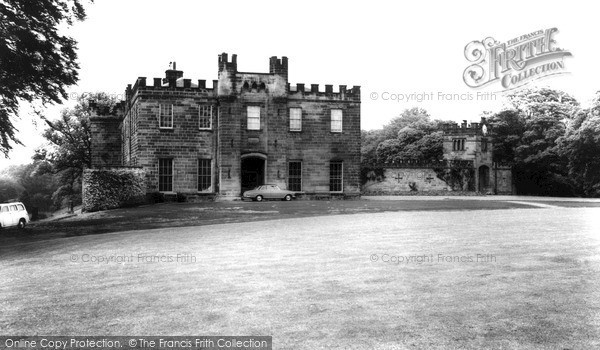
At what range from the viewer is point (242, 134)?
116ft

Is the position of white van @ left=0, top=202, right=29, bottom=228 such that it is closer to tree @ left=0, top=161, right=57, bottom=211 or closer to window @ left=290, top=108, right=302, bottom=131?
window @ left=290, top=108, right=302, bottom=131

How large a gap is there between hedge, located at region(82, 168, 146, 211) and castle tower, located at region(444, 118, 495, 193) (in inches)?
1315

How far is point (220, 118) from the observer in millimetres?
34938

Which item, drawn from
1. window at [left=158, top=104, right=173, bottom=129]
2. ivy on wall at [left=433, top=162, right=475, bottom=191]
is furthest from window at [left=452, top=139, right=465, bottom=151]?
window at [left=158, top=104, right=173, bottom=129]

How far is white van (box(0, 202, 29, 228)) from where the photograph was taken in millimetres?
24688

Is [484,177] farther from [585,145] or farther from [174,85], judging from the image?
[174,85]

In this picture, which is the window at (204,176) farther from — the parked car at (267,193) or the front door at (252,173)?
the parked car at (267,193)

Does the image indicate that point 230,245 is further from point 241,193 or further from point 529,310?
point 241,193

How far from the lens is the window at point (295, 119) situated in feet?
119

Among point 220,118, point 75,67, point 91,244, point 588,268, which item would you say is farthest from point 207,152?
Result: point 588,268

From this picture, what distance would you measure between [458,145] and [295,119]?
23.8 m

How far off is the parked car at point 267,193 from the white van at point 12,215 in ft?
39.8

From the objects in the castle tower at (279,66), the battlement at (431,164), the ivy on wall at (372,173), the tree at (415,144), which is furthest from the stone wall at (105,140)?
the tree at (415,144)

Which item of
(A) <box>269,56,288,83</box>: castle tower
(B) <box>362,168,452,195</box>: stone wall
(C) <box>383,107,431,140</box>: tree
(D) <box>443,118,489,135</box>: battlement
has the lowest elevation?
(B) <box>362,168,452,195</box>: stone wall
